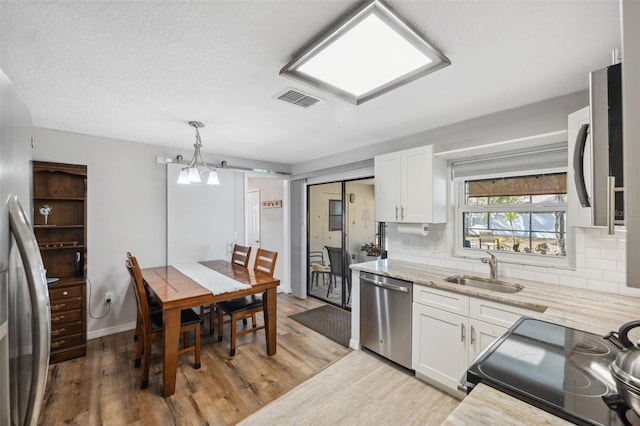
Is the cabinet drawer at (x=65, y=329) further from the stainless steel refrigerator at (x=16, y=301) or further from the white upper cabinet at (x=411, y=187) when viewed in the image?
the white upper cabinet at (x=411, y=187)

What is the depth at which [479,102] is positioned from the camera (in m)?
2.27

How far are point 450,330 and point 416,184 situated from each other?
1.33 meters

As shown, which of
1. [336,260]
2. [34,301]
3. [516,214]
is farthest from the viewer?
[336,260]

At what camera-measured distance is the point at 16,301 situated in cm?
68

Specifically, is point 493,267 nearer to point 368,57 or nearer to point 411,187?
point 411,187

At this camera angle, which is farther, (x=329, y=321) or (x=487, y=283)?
(x=329, y=321)

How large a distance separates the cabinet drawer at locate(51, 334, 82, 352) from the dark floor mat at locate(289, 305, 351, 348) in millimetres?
2299

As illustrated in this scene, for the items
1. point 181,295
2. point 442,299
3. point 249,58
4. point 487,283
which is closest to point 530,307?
point 442,299

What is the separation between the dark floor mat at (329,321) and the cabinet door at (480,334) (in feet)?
4.47

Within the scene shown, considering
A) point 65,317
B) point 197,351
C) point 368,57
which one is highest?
point 368,57

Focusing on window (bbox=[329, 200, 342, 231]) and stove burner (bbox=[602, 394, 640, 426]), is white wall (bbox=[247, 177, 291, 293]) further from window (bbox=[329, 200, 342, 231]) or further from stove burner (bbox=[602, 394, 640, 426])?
stove burner (bbox=[602, 394, 640, 426])

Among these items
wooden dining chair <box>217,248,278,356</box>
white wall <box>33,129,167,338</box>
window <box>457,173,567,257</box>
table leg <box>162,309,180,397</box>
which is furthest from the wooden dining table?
window <box>457,173,567,257</box>

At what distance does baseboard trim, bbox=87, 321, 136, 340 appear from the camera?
3.21 metres

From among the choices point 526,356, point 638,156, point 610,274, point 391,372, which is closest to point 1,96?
point 638,156
